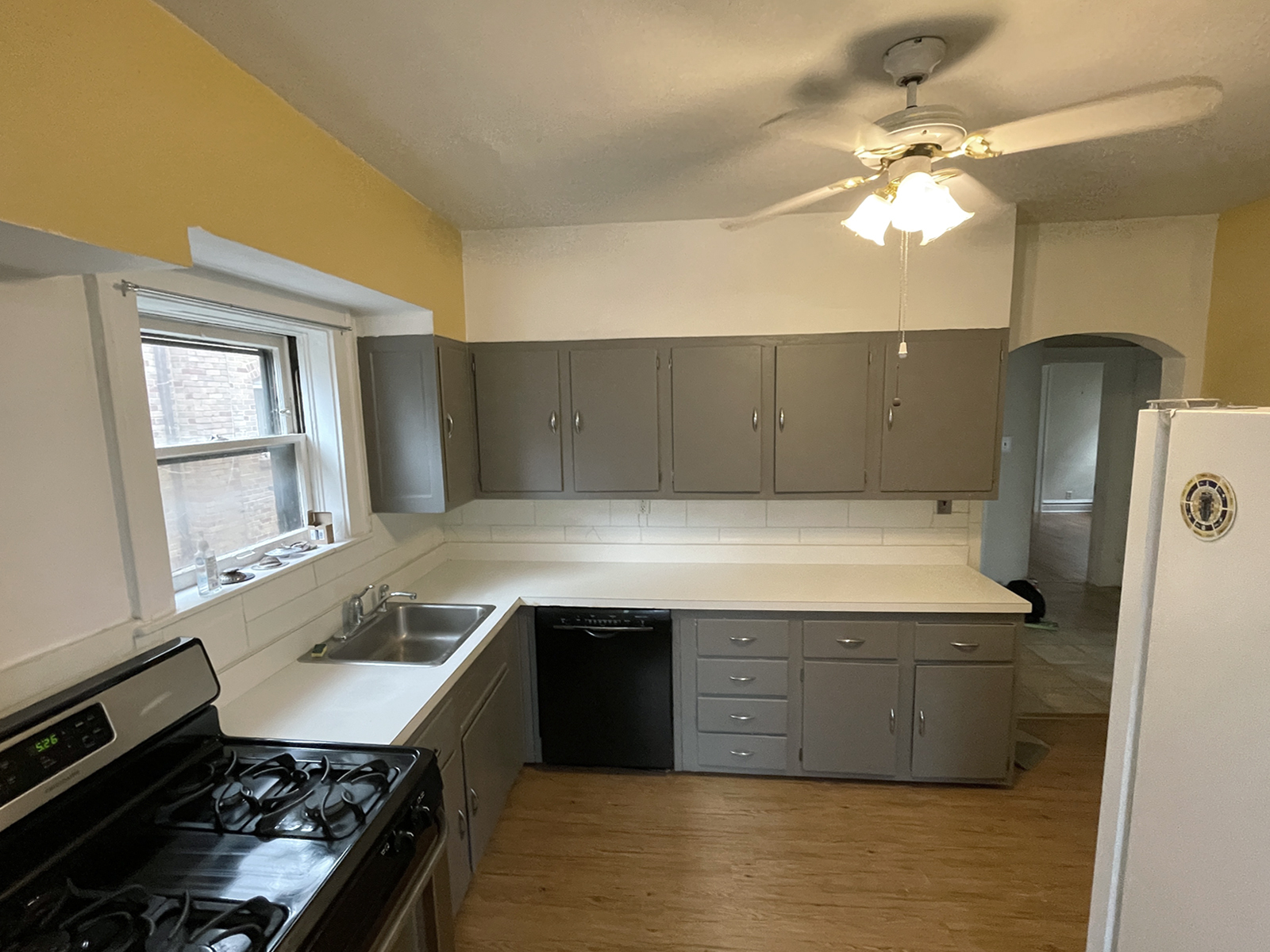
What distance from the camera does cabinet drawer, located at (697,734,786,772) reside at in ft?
8.62

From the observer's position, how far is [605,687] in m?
2.64

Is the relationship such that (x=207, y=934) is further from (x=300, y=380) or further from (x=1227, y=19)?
(x=1227, y=19)

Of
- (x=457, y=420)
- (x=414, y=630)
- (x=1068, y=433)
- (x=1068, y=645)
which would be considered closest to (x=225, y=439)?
(x=457, y=420)

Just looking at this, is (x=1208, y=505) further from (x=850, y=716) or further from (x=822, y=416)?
(x=850, y=716)

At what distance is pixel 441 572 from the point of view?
3.01 m

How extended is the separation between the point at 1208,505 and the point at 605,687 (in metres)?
2.15

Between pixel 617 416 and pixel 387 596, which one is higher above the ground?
pixel 617 416

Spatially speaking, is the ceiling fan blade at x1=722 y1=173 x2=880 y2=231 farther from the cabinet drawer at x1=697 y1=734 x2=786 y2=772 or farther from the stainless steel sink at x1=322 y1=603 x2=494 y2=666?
the cabinet drawer at x1=697 y1=734 x2=786 y2=772

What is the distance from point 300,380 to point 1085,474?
32.1ft

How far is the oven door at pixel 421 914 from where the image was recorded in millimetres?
1202

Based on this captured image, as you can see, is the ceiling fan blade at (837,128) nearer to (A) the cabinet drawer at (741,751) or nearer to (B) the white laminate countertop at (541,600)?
(B) the white laminate countertop at (541,600)

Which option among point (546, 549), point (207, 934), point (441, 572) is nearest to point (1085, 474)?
point (546, 549)

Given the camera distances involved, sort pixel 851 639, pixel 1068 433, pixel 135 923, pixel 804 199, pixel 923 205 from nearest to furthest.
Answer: pixel 135 923
pixel 923 205
pixel 804 199
pixel 851 639
pixel 1068 433

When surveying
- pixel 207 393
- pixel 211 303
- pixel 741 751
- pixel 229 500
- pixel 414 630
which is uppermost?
pixel 211 303
